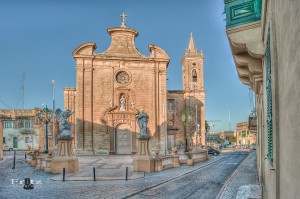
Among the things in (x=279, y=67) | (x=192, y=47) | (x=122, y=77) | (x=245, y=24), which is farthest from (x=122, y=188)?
(x=192, y=47)

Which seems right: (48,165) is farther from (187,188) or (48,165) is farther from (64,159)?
(187,188)

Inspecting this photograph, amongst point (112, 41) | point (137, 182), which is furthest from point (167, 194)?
point (112, 41)

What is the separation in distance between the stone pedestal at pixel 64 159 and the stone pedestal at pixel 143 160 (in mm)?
3974

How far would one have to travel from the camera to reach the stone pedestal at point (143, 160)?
18.4 metres

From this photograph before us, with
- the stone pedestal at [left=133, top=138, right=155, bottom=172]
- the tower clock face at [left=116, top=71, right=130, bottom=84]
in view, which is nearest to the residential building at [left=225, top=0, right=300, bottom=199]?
the stone pedestal at [left=133, top=138, right=155, bottom=172]

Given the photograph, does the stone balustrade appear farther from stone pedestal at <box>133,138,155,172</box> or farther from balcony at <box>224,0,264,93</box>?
balcony at <box>224,0,264,93</box>

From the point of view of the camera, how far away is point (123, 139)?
33.4m

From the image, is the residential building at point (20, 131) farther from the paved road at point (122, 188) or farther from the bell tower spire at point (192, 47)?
the paved road at point (122, 188)

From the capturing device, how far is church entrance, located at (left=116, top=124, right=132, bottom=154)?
33219mm

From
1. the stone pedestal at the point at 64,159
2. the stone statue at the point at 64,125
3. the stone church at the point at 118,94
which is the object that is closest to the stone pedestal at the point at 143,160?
the stone pedestal at the point at 64,159

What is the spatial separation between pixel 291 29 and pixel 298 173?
1.10 metres

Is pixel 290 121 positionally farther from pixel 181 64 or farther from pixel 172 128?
pixel 181 64

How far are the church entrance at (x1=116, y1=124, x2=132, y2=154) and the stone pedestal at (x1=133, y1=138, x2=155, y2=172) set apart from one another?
14.5m

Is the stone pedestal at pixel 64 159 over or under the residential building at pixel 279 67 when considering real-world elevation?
under
